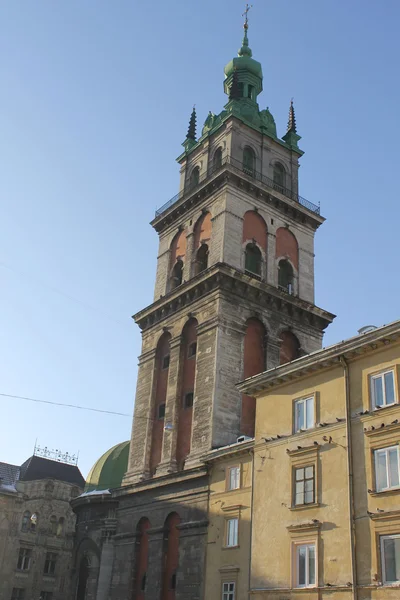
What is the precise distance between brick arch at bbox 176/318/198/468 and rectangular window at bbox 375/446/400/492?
17.1m

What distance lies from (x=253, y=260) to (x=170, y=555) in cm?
1933

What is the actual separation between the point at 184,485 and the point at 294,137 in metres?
30.1

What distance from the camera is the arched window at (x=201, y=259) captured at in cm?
4700

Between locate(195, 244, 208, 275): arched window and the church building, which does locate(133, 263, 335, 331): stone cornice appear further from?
locate(195, 244, 208, 275): arched window

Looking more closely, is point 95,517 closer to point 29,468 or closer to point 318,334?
point 318,334

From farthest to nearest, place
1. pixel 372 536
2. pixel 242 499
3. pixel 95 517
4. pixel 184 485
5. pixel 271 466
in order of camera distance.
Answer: pixel 95 517 → pixel 184 485 → pixel 242 499 → pixel 271 466 → pixel 372 536

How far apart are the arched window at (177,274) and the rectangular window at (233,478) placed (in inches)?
710

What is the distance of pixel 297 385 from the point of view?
30219mm

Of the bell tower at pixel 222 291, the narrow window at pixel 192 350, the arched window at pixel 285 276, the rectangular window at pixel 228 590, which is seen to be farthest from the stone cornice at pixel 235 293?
the rectangular window at pixel 228 590

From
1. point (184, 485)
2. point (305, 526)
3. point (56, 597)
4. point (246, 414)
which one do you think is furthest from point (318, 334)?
point (56, 597)

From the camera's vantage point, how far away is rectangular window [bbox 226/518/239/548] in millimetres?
31884

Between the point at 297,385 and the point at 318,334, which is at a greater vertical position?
the point at 318,334

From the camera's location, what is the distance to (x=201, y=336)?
138 ft

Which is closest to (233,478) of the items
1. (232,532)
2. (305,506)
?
(232,532)
